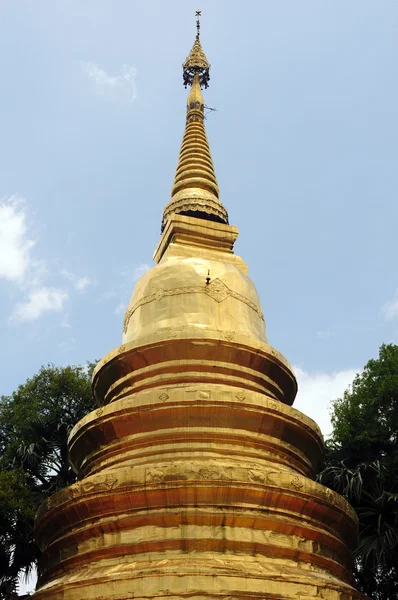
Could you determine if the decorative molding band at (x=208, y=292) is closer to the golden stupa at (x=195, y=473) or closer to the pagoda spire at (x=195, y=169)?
the golden stupa at (x=195, y=473)

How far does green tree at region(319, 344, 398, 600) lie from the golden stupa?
3.91 m

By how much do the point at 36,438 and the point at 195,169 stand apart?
717 centimetres

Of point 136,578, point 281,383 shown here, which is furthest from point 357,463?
point 136,578

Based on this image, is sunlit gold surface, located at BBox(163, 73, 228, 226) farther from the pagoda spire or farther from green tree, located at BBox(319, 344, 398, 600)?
green tree, located at BBox(319, 344, 398, 600)

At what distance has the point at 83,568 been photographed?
7934mm

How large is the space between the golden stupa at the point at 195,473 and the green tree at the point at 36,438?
14.0 ft

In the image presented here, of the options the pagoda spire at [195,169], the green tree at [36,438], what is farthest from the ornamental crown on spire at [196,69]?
the green tree at [36,438]

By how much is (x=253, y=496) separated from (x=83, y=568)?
2.09 m

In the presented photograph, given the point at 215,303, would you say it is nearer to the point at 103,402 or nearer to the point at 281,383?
the point at 281,383

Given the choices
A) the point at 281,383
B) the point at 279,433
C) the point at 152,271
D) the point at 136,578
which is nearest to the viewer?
the point at 136,578

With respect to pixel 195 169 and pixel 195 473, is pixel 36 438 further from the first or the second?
pixel 195 473

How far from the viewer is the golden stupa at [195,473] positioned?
7438 mm

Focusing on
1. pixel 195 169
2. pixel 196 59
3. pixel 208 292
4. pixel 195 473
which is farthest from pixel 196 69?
pixel 195 473

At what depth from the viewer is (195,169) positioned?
15.7 meters
